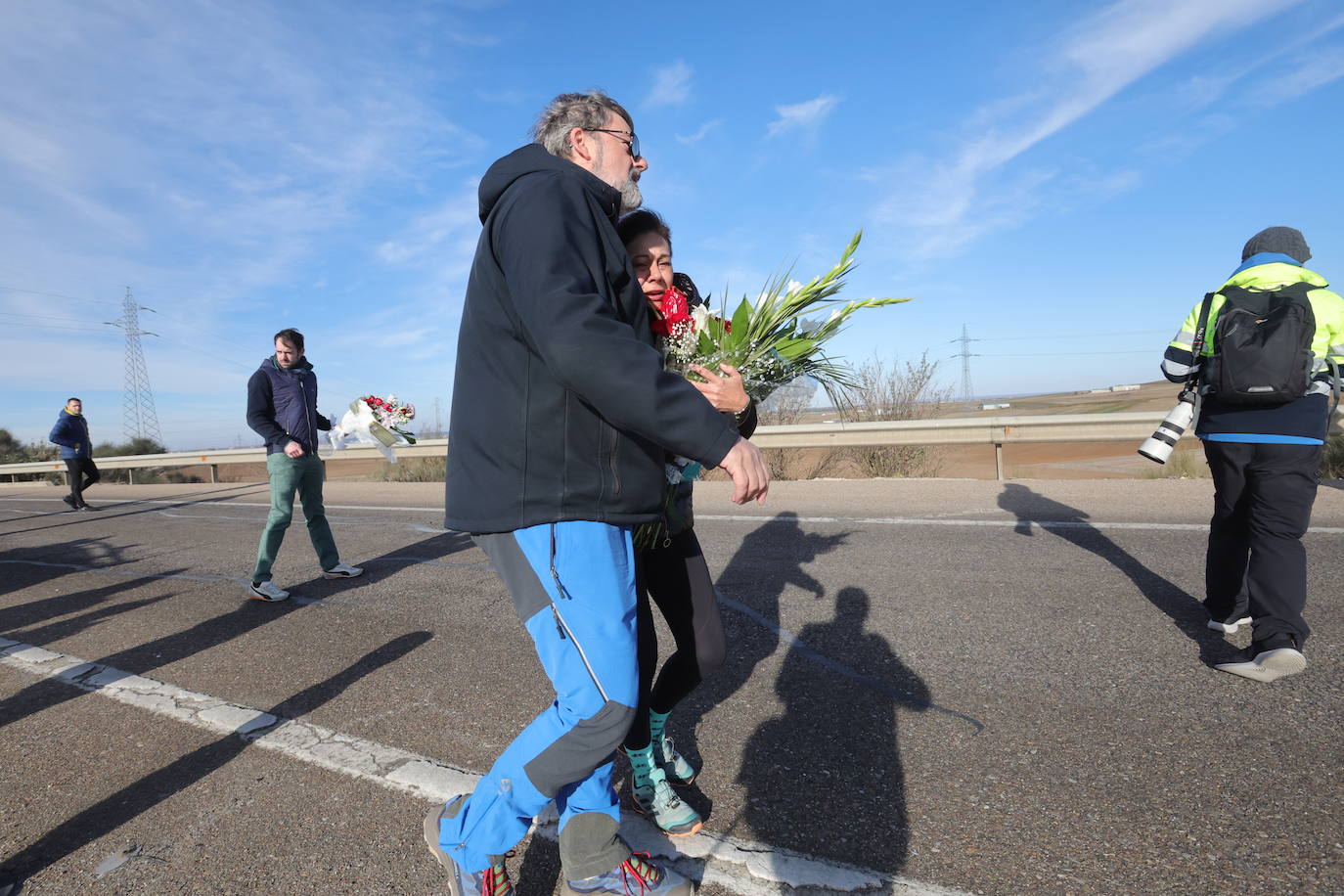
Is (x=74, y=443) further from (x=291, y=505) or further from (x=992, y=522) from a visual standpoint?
(x=992, y=522)

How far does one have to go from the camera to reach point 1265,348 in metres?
3.57

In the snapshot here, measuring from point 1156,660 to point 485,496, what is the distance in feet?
11.3

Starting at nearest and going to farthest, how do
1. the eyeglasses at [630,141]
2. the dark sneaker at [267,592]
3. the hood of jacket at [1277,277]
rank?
the eyeglasses at [630,141]
the hood of jacket at [1277,277]
the dark sneaker at [267,592]

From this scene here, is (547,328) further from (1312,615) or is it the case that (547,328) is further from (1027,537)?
(1027,537)

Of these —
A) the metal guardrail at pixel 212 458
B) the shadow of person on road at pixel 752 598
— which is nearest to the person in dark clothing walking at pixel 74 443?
the metal guardrail at pixel 212 458

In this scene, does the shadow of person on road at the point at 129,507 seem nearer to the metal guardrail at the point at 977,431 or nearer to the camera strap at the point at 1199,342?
the metal guardrail at the point at 977,431

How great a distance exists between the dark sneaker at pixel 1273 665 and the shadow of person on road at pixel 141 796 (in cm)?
437

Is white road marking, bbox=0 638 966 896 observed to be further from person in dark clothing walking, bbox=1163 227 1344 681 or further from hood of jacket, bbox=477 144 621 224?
person in dark clothing walking, bbox=1163 227 1344 681

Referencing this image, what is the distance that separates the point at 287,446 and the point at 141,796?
3.87m

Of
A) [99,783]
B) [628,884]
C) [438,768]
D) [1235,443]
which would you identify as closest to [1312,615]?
[1235,443]

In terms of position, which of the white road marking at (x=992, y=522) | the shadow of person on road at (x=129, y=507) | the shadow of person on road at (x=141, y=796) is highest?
the shadow of person on road at (x=129, y=507)

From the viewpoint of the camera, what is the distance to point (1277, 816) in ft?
7.73

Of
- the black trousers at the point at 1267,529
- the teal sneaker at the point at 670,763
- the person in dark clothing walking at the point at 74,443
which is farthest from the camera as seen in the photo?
the person in dark clothing walking at the point at 74,443

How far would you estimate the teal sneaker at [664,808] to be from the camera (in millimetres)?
2512
